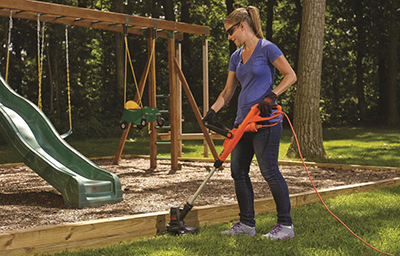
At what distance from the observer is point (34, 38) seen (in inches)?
810

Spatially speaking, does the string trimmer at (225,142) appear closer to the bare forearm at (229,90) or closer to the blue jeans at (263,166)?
the blue jeans at (263,166)

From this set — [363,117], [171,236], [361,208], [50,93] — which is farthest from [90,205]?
[363,117]

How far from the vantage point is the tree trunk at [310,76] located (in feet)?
33.6

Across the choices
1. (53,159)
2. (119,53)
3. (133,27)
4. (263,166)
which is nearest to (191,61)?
(119,53)

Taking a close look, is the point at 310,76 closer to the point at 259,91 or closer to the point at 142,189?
the point at 142,189

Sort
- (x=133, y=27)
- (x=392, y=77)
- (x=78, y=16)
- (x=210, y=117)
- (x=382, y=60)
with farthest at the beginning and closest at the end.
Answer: (x=382, y=60) → (x=392, y=77) → (x=133, y=27) → (x=78, y=16) → (x=210, y=117)

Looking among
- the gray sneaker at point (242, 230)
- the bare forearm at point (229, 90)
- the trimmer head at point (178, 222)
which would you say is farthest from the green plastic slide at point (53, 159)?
the bare forearm at point (229, 90)

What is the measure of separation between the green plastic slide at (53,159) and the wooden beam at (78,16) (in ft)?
4.47

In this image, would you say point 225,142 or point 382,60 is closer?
point 225,142

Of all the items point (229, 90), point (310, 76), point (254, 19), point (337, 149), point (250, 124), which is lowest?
point (337, 149)

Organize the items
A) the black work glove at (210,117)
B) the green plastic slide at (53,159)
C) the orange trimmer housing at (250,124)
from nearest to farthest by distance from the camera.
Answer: the orange trimmer housing at (250,124)
the black work glove at (210,117)
the green plastic slide at (53,159)

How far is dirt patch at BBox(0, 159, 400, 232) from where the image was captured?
5410 millimetres

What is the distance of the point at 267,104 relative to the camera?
13.2 ft

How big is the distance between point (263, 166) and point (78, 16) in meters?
5.25
